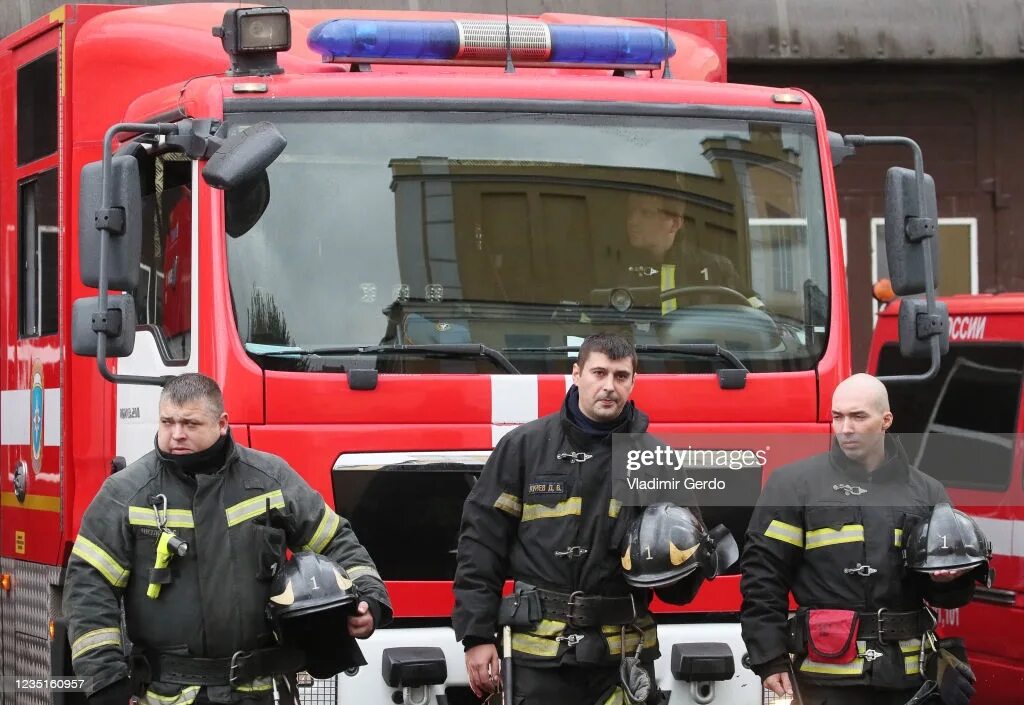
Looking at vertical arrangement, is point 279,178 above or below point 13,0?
below

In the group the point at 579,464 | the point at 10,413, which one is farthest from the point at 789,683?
the point at 10,413

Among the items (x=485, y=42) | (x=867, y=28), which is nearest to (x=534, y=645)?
(x=485, y=42)

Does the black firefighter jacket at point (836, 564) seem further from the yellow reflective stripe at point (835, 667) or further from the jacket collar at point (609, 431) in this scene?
the jacket collar at point (609, 431)

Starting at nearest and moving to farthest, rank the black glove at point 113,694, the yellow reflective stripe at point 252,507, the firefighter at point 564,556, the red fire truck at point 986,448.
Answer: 1. the black glove at point 113,694
2. the yellow reflective stripe at point 252,507
3. the firefighter at point 564,556
4. the red fire truck at point 986,448

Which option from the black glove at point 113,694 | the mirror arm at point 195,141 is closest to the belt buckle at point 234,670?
the black glove at point 113,694

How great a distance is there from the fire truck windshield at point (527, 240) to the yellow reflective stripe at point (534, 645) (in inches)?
38.7

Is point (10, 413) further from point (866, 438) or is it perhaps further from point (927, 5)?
point (927, 5)

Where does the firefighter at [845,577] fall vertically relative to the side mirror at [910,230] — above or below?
below

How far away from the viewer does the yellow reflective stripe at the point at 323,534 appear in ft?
17.4

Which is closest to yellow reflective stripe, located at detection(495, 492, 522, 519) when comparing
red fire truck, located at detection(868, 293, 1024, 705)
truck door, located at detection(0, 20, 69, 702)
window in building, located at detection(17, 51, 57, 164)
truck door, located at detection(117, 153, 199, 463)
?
truck door, located at detection(117, 153, 199, 463)

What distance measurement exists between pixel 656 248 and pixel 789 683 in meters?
1.61

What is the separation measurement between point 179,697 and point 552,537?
1.21 meters

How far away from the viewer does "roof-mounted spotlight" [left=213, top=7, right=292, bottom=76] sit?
21.6ft

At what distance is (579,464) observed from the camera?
5.60 metres
